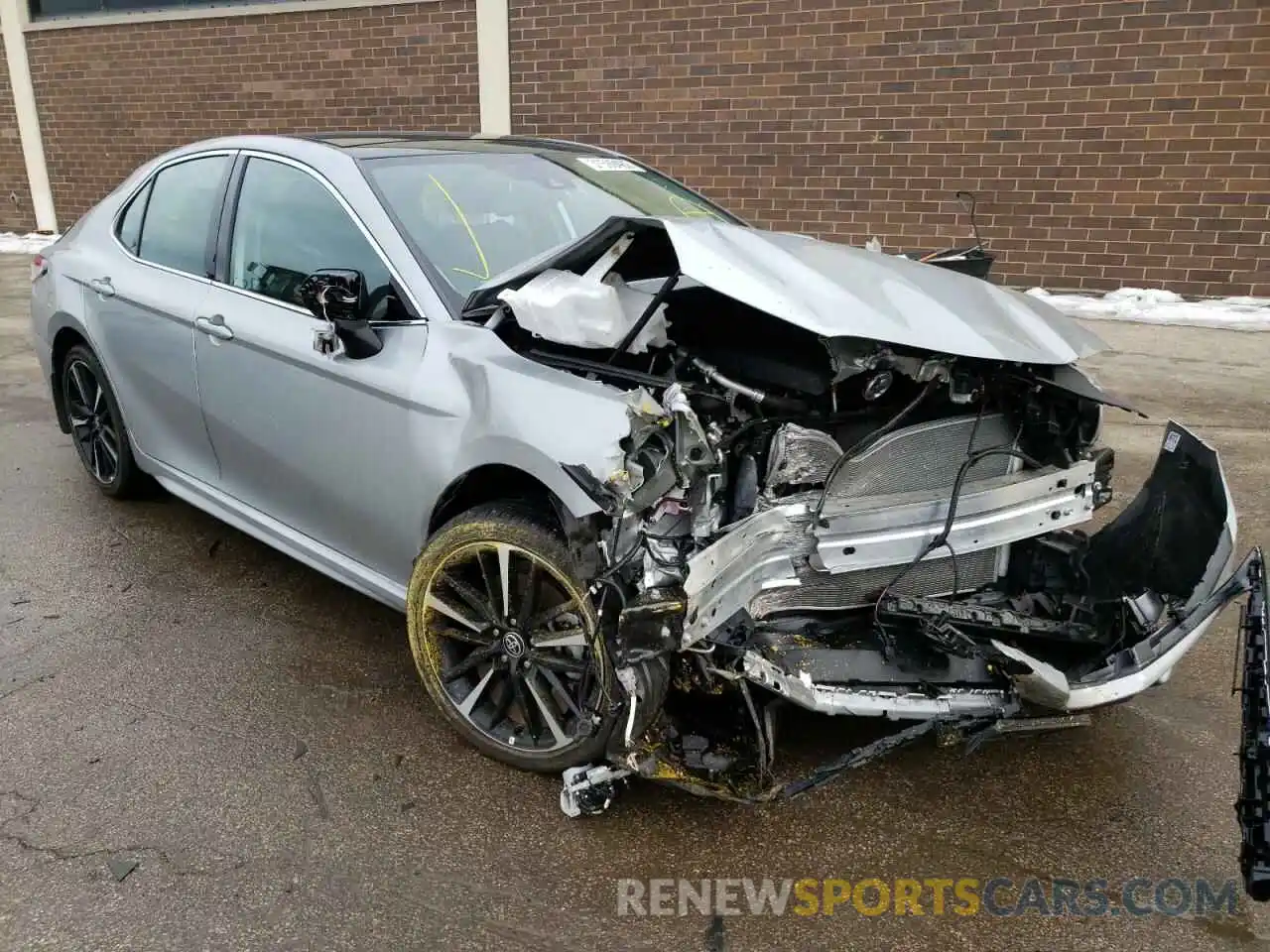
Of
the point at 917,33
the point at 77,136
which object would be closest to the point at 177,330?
the point at 917,33

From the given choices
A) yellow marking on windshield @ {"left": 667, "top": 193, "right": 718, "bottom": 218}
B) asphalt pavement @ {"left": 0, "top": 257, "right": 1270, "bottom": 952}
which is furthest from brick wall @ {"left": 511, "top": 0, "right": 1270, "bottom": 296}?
asphalt pavement @ {"left": 0, "top": 257, "right": 1270, "bottom": 952}

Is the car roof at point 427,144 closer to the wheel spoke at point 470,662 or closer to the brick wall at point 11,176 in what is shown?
the wheel spoke at point 470,662

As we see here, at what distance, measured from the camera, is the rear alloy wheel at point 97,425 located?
461 cm

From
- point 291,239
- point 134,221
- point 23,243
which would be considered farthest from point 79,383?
point 23,243

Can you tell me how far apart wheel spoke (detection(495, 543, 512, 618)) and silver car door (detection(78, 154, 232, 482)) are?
176cm

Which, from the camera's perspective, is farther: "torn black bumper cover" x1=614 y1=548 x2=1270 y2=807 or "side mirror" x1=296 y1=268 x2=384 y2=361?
"side mirror" x1=296 y1=268 x2=384 y2=361

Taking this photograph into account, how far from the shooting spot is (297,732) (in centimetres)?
310

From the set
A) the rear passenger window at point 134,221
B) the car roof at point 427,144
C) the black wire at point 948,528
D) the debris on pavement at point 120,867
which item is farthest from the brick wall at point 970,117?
the debris on pavement at point 120,867

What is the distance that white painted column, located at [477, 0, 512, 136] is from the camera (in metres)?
10.8

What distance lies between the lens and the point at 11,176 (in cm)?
1523

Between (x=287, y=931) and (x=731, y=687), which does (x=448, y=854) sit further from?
(x=731, y=687)

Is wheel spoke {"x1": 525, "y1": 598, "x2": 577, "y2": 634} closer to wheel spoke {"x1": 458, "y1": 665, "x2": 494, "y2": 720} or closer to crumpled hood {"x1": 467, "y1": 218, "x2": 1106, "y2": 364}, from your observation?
wheel spoke {"x1": 458, "y1": 665, "x2": 494, "y2": 720}

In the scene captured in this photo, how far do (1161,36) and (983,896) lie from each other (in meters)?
8.45

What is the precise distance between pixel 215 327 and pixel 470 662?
1.71 meters
